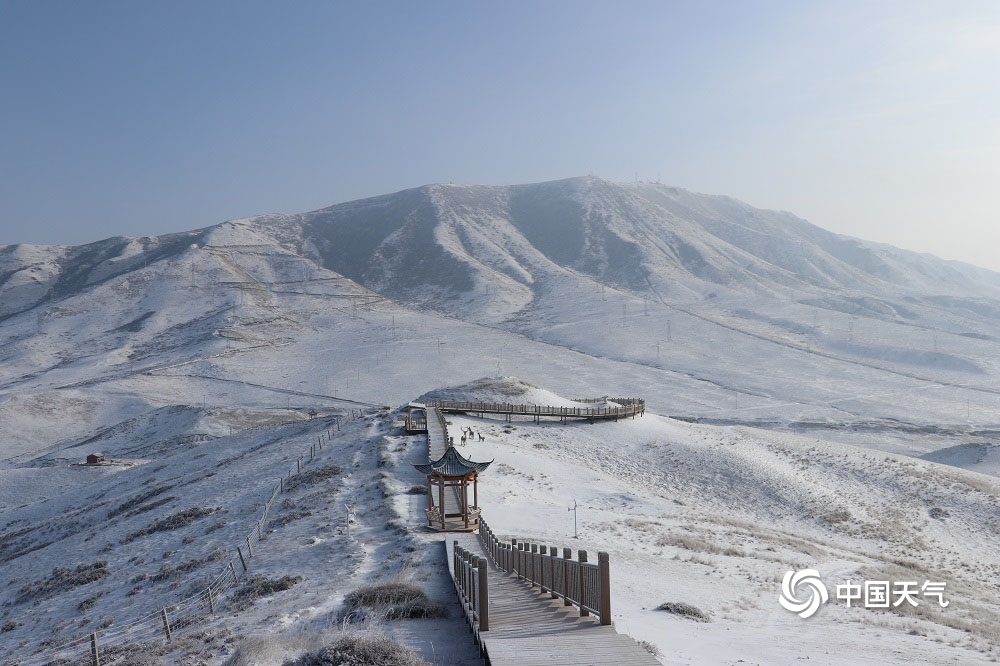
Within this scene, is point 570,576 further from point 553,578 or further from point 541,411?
point 541,411

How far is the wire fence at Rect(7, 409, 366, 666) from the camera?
1498 cm

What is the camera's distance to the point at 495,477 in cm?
3484

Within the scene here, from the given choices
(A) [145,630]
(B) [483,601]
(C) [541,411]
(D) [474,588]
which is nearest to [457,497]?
(A) [145,630]

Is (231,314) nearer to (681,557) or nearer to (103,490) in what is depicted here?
(103,490)

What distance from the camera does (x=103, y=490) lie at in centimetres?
4897

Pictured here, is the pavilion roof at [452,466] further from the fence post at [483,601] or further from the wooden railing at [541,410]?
the wooden railing at [541,410]

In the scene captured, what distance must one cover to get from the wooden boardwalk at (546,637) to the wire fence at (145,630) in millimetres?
7670

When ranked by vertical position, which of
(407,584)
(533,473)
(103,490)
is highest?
(407,584)

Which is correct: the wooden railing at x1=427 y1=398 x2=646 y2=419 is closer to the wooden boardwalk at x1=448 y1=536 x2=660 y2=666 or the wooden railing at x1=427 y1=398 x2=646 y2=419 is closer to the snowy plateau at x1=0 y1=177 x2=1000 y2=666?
the snowy plateau at x1=0 y1=177 x2=1000 y2=666

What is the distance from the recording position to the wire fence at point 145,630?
15.0 m

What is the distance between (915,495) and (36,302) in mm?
190869

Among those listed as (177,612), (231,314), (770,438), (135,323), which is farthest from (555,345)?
(177,612)

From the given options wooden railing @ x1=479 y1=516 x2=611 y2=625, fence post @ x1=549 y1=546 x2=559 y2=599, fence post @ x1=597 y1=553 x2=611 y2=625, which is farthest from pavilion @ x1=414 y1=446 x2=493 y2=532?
fence post @ x1=597 y1=553 x2=611 y2=625

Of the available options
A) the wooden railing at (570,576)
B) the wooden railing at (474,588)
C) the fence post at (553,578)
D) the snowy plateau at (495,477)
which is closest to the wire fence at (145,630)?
the snowy plateau at (495,477)
